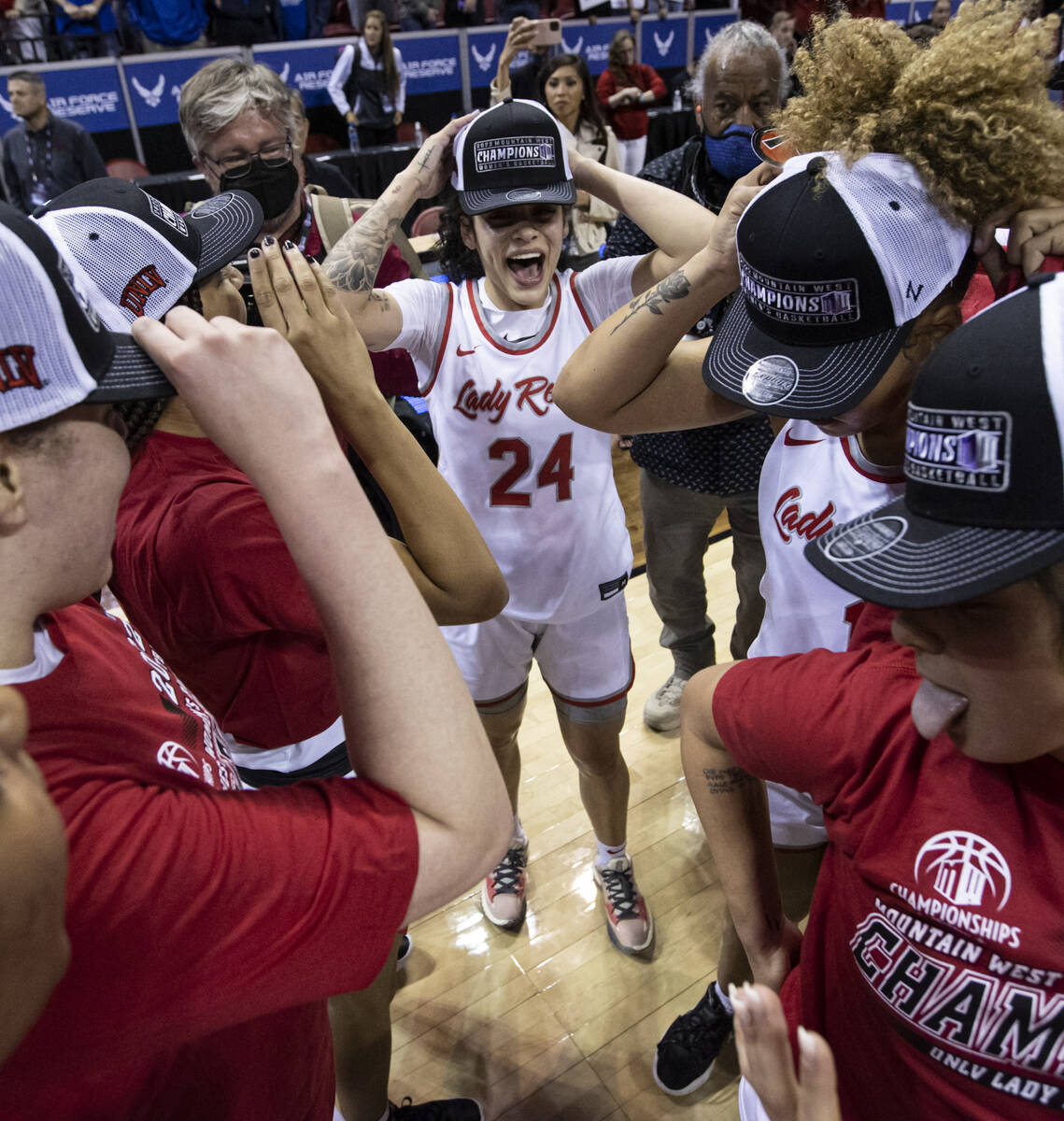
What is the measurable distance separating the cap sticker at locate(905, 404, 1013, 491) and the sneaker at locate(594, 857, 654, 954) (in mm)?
1881

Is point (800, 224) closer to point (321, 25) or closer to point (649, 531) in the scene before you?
point (649, 531)

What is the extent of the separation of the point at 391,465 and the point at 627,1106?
1.73 metres

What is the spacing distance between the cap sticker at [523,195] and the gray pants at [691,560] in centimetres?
100

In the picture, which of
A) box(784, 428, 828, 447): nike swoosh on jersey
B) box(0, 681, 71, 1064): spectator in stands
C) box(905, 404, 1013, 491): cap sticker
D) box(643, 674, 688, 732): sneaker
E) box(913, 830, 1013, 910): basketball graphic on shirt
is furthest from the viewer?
box(643, 674, 688, 732): sneaker

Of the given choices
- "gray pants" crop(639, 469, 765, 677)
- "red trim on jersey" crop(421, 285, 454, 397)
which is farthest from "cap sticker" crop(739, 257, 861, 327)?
"gray pants" crop(639, 469, 765, 677)

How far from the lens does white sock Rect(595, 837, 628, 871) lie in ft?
8.24

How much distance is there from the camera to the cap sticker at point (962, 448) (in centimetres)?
77

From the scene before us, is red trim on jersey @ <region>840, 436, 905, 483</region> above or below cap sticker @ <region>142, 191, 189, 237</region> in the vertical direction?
below

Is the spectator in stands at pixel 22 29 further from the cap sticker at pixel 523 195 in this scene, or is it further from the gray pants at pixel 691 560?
the gray pants at pixel 691 560

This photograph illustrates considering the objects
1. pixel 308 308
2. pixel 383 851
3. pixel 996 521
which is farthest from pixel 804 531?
pixel 383 851

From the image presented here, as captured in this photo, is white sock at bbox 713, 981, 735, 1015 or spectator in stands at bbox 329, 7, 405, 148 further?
spectator in stands at bbox 329, 7, 405, 148

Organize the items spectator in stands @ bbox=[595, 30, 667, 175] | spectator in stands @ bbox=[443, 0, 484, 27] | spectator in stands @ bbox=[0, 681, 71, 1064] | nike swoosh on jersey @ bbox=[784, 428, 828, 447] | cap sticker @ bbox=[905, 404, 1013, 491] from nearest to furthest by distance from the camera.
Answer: spectator in stands @ bbox=[0, 681, 71, 1064] → cap sticker @ bbox=[905, 404, 1013, 491] → nike swoosh on jersey @ bbox=[784, 428, 828, 447] → spectator in stands @ bbox=[595, 30, 667, 175] → spectator in stands @ bbox=[443, 0, 484, 27]

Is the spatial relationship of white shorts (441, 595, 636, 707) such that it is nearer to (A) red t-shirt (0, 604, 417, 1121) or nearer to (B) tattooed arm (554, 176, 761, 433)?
(B) tattooed arm (554, 176, 761, 433)

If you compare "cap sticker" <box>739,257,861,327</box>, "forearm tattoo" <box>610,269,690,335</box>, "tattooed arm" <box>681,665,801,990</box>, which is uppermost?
"cap sticker" <box>739,257,861,327</box>
